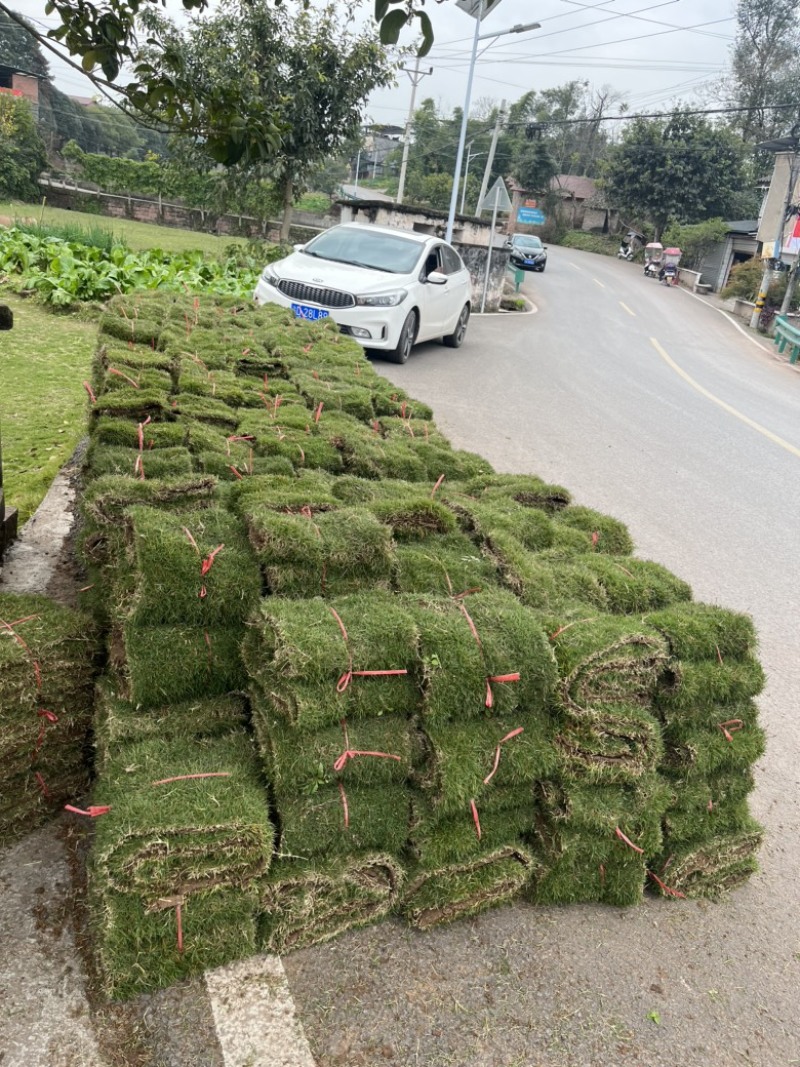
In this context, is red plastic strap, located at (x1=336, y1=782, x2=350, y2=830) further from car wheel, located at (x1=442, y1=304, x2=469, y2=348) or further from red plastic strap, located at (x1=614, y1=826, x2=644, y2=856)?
car wheel, located at (x1=442, y1=304, x2=469, y2=348)

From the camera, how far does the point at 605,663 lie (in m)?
2.82

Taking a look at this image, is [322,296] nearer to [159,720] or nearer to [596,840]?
[159,720]

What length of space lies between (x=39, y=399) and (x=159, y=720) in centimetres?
654

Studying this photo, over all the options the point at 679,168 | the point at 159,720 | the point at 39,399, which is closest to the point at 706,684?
the point at 159,720

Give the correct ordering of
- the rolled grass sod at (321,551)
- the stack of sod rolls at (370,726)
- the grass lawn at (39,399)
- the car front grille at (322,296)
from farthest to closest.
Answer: the car front grille at (322,296), the grass lawn at (39,399), the rolled grass sod at (321,551), the stack of sod rolls at (370,726)

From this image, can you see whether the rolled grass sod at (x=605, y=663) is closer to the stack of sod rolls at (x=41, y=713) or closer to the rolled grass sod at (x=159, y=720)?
the rolled grass sod at (x=159, y=720)

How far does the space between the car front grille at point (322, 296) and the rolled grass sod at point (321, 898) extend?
9.72 m

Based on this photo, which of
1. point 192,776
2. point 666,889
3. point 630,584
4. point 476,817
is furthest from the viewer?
point 630,584

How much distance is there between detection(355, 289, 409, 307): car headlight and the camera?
11.4 meters

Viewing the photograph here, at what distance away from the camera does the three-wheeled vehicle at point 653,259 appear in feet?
155

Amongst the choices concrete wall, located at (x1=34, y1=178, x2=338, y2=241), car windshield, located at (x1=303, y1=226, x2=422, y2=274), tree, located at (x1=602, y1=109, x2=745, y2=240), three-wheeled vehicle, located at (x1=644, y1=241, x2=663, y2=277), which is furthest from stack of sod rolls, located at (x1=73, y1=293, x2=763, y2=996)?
tree, located at (x1=602, y1=109, x2=745, y2=240)

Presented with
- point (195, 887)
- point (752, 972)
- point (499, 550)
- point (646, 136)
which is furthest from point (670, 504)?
point (646, 136)

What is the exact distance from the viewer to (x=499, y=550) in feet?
11.5

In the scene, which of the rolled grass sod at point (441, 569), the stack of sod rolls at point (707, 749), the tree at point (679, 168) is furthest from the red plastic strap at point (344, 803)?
the tree at point (679, 168)
